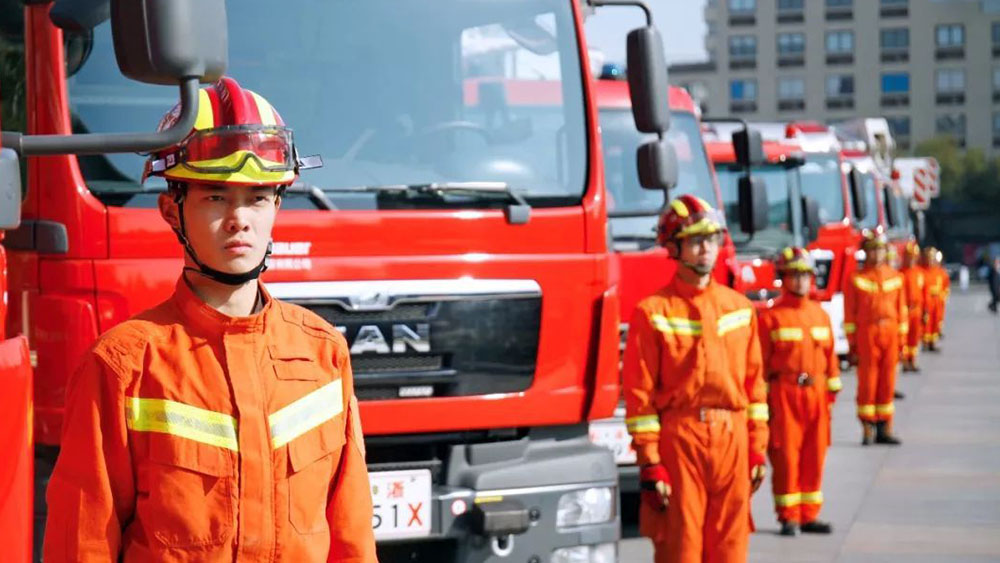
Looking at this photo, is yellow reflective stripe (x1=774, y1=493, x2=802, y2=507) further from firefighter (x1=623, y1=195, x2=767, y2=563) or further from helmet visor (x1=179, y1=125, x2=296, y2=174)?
helmet visor (x1=179, y1=125, x2=296, y2=174)

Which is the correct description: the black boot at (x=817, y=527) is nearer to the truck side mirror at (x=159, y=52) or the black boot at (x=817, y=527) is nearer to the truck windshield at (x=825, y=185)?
the truck side mirror at (x=159, y=52)

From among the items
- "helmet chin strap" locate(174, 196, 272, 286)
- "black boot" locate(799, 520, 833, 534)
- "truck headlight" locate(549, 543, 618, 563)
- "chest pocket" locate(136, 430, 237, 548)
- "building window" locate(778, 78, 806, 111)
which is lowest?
"black boot" locate(799, 520, 833, 534)

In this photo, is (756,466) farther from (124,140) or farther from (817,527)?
(124,140)

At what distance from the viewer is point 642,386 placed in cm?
770

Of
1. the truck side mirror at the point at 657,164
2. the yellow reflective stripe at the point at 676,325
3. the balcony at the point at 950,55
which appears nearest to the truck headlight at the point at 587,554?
the yellow reflective stripe at the point at 676,325

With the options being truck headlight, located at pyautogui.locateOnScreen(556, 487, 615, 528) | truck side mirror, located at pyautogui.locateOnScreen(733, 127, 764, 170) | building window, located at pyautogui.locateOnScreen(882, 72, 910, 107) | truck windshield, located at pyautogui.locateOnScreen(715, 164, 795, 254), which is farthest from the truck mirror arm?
building window, located at pyautogui.locateOnScreen(882, 72, 910, 107)

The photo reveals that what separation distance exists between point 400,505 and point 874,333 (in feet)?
34.5

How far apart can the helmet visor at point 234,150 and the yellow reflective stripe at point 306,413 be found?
442 mm

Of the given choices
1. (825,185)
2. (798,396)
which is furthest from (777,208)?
(798,396)

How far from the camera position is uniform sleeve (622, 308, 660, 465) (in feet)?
24.9

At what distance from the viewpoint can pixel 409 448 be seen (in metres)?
6.86

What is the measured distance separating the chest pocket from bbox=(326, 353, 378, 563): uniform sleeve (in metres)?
0.24

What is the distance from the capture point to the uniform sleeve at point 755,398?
7809 millimetres

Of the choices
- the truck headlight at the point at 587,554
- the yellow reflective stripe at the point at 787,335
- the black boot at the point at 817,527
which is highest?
the yellow reflective stripe at the point at 787,335
